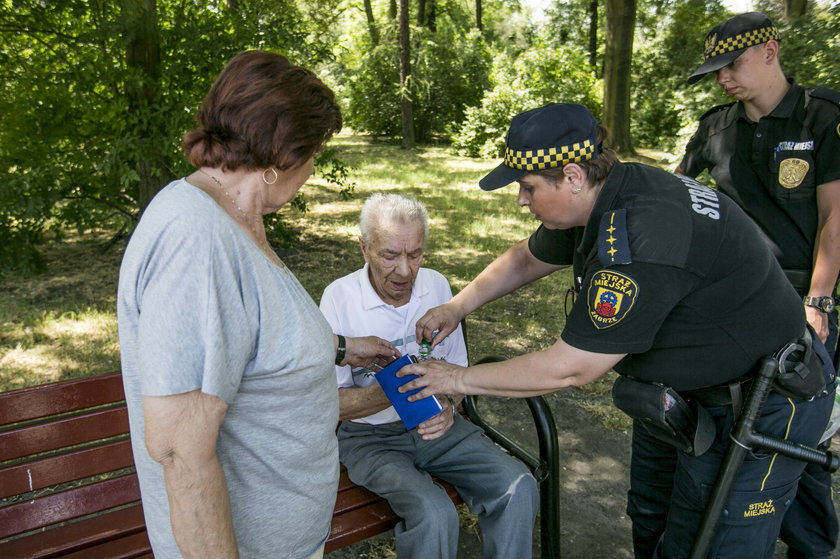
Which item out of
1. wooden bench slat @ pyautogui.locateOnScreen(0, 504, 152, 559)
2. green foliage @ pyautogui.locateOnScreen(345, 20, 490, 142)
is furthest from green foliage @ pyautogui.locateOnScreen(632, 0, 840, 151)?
wooden bench slat @ pyautogui.locateOnScreen(0, 504, 152, 559)

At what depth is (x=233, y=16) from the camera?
5230 millimetres

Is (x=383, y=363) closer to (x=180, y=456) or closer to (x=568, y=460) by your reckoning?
(x=180, y=456)

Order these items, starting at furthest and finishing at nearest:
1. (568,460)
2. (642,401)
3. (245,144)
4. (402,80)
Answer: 1. (402,80)
2. (568,460)
3. (642,401)
4. (245,144)

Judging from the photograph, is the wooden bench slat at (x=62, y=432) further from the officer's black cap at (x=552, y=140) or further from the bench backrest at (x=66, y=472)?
the officer's black cap at (x=552, y=140)

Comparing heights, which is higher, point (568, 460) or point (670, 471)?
point (670, 471)

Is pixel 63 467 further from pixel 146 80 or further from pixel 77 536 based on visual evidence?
pixel 146 80

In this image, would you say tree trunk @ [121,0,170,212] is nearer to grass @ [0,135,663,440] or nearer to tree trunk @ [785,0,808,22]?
grass @ [0,135,663,440]

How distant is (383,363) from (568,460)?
165 cm

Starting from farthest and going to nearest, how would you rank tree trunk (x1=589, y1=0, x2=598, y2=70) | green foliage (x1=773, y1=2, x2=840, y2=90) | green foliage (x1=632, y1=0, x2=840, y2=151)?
tree trunk (x1=589, y1=0, x2=598, y2=70)
green foliage (x1=632, y1=0, x2=840, y2=151)
green foliage (x1=773, y1=2, x2=840, y2=90)

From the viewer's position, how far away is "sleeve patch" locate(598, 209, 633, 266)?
5.75 feet

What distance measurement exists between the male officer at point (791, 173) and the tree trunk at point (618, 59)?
10595 millimetres

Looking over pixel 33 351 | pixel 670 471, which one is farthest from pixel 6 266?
pixel 670 471

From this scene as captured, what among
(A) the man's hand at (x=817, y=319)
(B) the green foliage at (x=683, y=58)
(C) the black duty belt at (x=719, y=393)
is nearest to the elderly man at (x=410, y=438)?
(C) the black duty belt at (x=719, y=393)

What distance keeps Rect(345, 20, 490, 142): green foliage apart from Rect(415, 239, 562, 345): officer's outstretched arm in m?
16.4
